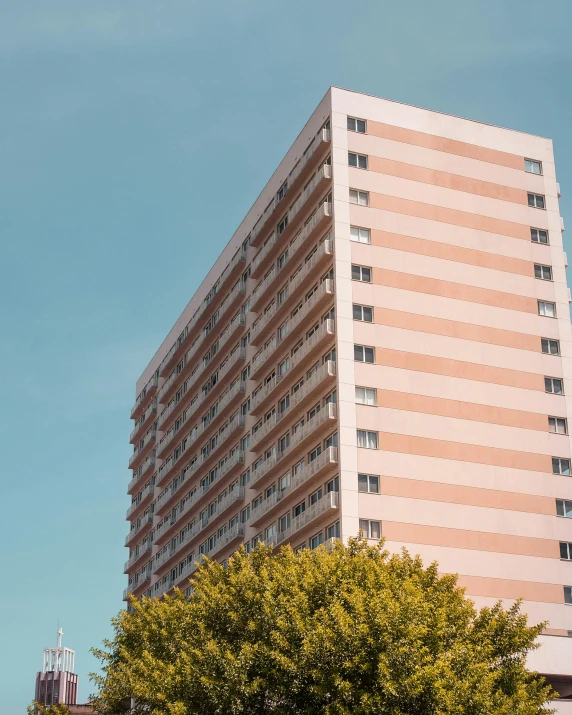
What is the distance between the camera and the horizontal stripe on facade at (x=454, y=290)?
62969 mm

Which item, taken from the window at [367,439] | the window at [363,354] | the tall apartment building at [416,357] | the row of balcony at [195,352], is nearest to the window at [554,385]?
the tall apartment building at [416,357]

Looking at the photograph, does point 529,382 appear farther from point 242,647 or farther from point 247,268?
point 242,647

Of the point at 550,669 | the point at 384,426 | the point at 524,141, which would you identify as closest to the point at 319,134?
the point at 524,141

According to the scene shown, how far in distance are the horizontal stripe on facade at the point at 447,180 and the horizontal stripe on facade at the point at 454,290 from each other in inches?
263

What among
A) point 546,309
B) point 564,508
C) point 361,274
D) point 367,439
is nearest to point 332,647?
point 367,439

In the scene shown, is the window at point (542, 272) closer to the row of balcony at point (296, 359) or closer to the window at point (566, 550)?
the row of balcony at point (296, 359)

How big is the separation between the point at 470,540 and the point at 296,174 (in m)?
26.1

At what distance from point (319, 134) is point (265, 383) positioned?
17.1m

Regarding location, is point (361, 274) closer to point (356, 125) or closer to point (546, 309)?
point (356, 125)

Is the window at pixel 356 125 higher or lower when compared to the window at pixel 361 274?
higher

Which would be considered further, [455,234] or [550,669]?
[455,234]

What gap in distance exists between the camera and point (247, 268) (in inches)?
3113

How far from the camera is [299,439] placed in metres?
63.5

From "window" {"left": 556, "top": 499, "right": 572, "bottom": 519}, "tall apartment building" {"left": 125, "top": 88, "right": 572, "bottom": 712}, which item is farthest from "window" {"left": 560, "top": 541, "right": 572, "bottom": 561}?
"window" {"left": 556, "top": 499, "right": 572, "bottom": 519}
